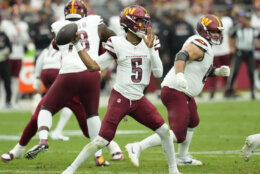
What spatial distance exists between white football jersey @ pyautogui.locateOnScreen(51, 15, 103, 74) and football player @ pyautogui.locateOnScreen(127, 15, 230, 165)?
893 mm

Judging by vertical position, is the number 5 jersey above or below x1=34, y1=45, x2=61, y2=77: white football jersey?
above

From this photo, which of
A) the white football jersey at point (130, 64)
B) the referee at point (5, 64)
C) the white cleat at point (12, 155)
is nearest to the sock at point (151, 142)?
the white football jersey at point (130, 64)

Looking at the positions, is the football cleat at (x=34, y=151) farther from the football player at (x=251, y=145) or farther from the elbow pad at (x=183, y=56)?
the football player at (x=251, y=145)

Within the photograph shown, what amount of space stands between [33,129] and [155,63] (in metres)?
1.95

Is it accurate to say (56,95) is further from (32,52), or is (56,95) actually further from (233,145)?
(32,52)

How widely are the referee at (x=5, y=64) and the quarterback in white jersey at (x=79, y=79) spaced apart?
756 centimetres

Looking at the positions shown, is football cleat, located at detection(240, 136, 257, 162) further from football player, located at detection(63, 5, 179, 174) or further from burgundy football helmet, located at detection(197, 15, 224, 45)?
burgundy football helmet, located at detection(197, 15, 224, 45)

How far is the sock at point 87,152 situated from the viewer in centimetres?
589

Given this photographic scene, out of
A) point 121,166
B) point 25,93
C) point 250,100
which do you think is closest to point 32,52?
point 25,93

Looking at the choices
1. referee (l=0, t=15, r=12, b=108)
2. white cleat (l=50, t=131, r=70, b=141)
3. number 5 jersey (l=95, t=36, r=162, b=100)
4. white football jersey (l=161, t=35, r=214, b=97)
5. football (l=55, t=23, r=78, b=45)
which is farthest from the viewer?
referee (l=0, t=15, r=12, b=108)

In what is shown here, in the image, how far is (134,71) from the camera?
6230 millimetres

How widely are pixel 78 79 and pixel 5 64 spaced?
26.4 ft

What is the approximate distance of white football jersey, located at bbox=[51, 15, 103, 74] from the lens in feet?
23.0

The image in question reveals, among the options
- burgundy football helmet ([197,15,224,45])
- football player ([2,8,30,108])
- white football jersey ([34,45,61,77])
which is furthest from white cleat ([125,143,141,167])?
football player ([2,8,30,108])
